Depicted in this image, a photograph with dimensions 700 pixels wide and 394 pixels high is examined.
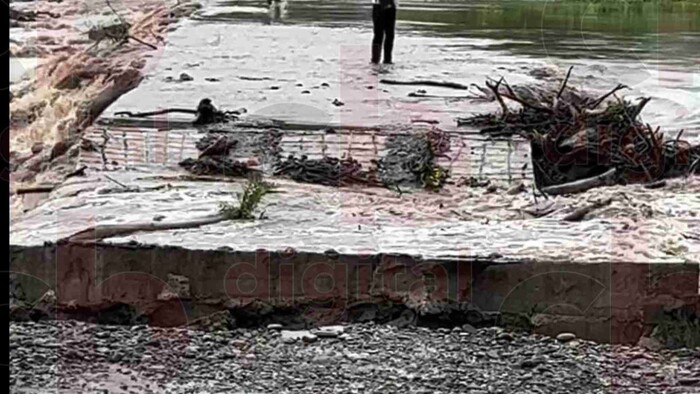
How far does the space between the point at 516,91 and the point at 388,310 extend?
372 cm

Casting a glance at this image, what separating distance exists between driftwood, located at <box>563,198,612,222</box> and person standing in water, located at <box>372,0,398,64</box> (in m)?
4.25

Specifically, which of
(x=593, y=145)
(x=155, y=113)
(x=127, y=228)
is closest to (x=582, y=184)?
(x=593, y=145)

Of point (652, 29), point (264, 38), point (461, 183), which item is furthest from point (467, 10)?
point (461, 183)

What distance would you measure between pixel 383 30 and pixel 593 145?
340 cm

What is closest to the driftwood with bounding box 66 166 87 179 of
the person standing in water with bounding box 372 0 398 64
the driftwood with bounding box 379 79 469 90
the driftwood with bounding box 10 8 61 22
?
the driftwood with bounding box 379 79 469 90

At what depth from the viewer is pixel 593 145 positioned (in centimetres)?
575

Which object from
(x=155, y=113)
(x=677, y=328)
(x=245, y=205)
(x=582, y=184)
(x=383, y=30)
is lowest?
(x=677, y=328)

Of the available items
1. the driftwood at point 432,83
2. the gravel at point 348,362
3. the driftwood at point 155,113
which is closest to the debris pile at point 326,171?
the driftwood at point 155,113

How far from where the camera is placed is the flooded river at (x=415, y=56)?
6.98 meters

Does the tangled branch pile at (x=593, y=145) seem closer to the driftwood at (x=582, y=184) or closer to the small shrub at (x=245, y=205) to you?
the driftwood at (x=582, y=184)

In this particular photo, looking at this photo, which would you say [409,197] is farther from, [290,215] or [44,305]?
[44,305]

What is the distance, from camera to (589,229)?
4.21 meters

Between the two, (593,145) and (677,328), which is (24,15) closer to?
(677,328)

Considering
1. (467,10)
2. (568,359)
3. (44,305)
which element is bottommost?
(568,359)
